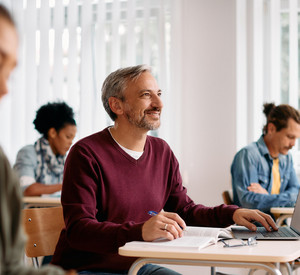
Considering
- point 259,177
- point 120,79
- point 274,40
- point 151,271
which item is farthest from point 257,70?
point 151,271

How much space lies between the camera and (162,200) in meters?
2.12

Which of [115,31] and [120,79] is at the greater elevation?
[115,31]

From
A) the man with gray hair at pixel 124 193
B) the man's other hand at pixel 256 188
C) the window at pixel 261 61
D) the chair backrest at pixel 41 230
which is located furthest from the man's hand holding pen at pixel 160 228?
the window at pixel 261 61

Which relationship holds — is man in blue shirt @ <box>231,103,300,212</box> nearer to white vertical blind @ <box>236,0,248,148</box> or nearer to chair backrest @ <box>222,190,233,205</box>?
chair backrest @ <box>222,190,233,205</box>

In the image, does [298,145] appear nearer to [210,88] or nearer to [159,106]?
[210,88]

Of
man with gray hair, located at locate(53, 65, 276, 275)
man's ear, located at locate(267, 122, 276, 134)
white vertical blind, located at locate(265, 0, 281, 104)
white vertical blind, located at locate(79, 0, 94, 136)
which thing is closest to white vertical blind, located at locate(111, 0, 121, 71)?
white vertical blind, located at locate(79, 0, 94, 136)

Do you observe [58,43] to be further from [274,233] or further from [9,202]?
[9,202]

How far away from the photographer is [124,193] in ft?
6.43

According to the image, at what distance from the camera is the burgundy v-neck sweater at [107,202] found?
1705mm

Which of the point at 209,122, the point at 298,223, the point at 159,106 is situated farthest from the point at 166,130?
the point at 298,223

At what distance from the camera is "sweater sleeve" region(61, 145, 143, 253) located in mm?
1649

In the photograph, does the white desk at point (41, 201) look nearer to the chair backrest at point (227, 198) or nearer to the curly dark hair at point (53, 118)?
the curly dark hair at point (53, 118)

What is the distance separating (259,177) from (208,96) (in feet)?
3.73

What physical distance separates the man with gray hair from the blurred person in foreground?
78cm
